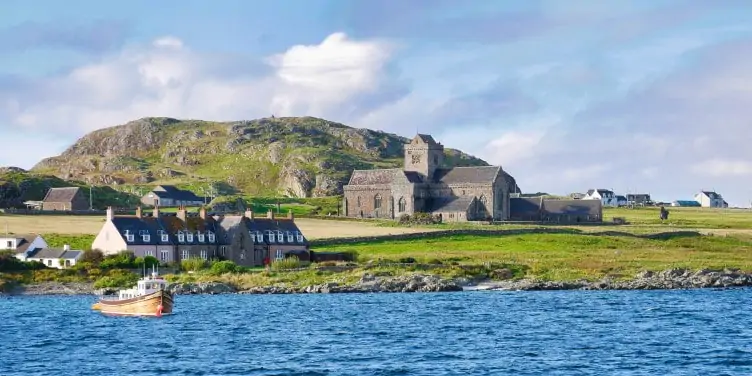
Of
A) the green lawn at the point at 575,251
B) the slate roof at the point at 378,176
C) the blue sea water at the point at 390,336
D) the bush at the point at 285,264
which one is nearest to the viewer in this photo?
the blue sea water at the point at 390,336

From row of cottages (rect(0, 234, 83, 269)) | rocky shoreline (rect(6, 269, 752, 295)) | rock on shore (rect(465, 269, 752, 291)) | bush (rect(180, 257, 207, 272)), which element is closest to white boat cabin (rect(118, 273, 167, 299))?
rocky shoreline (rect(6, 269, 752, 295))

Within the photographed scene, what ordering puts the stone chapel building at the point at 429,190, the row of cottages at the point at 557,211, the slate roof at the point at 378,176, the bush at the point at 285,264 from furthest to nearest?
1. the slate roof at the point at 378,176
2. the row of cottages at the point at 557,211
3. the stone chapel building at the point at 429,190
4. the bush at the point at 285,264

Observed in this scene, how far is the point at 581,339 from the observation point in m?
58.3

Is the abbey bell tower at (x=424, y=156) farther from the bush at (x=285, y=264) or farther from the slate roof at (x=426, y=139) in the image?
the bush at (x=285, y=264)

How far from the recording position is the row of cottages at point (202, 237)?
99.9 m

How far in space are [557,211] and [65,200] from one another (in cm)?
7044

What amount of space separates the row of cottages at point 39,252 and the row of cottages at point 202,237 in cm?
319

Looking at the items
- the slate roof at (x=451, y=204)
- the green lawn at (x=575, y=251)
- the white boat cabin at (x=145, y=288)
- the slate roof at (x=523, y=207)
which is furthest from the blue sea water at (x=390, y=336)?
the slate roof at (x=523, y=207)

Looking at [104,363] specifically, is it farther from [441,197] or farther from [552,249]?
[441,197]

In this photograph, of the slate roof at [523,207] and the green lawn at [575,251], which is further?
the slate roof at [523,207]

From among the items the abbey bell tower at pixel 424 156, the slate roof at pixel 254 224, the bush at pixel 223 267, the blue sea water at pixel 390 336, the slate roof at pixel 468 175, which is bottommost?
the blue sea water at pixel 390 336

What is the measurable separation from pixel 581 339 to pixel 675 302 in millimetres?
23786

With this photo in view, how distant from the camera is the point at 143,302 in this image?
73.8 metres

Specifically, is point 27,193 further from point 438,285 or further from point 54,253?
point 438,285
